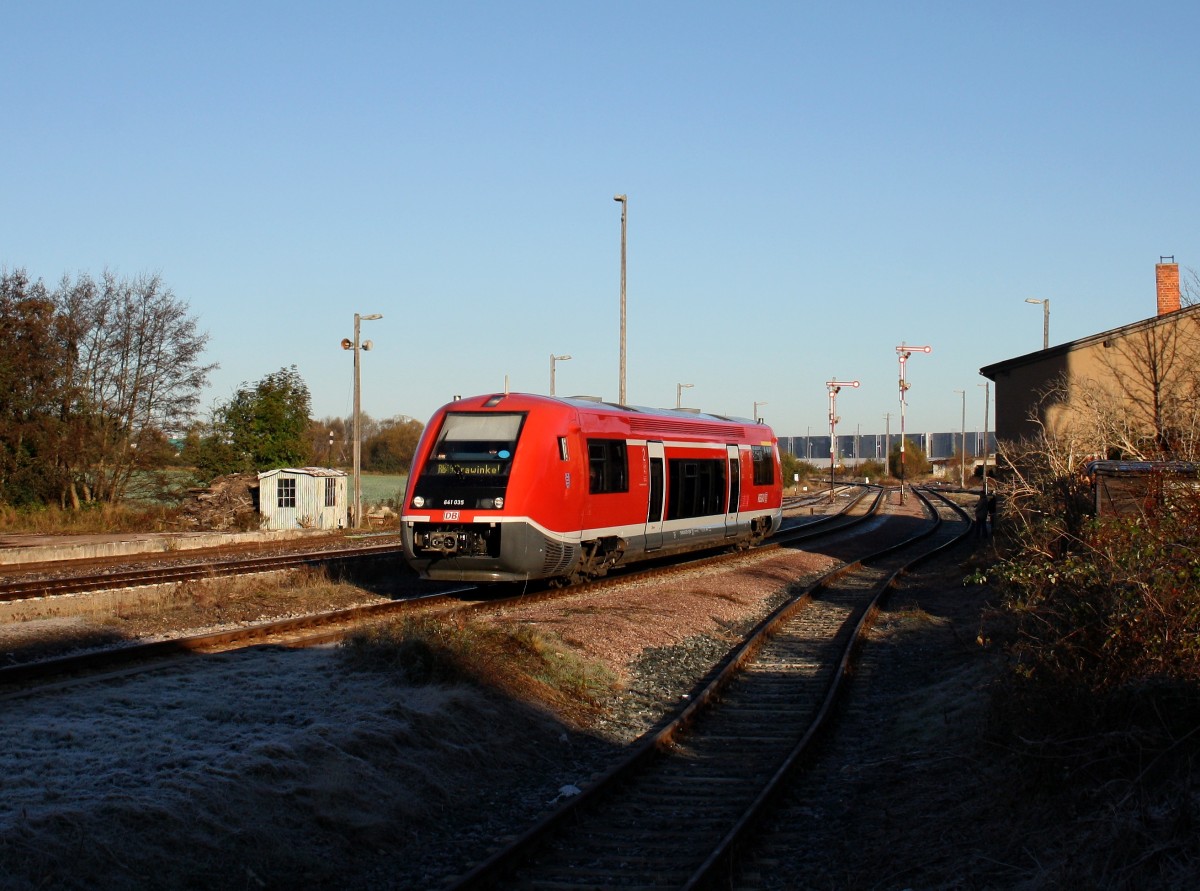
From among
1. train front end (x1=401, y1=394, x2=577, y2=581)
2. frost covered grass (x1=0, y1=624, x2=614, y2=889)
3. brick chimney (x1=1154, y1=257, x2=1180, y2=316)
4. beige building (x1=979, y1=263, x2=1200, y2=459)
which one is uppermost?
brick chimney (x1=1154, y1=257, x2=1180, y2=316)

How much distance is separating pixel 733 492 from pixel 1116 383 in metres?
9.94

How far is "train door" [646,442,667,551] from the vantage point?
20781mm

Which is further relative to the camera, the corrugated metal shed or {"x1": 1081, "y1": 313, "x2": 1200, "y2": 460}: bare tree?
the corrugated metal shed

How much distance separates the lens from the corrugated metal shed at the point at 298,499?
37406 millimetres

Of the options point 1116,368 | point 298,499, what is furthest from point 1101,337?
point 298,499

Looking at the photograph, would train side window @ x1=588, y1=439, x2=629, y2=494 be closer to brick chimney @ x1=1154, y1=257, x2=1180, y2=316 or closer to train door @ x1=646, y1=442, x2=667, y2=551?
train door @ x1=646, y1=442, x2=667, y2=551

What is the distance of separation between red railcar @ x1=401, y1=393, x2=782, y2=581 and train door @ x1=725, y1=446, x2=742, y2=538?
→ 4396 mm

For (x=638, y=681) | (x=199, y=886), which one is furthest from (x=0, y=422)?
(x=199, y=886)

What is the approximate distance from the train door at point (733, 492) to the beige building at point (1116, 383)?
6089mm

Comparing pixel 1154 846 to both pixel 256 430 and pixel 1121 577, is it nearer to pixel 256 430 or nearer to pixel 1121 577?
pixel 1121 577

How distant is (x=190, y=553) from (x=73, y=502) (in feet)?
36.4

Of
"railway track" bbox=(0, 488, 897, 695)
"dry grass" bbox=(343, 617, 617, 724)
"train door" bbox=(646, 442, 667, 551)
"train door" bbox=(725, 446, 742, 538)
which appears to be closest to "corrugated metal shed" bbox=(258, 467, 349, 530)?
"railway track" bbox=(0, 488, 897, 695)

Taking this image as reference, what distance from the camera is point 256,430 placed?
145 ft

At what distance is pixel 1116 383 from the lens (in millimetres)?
27719
